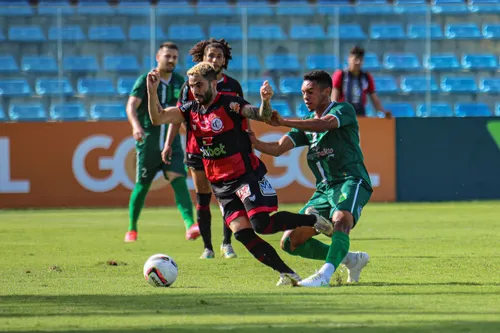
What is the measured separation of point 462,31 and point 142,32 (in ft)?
22.2

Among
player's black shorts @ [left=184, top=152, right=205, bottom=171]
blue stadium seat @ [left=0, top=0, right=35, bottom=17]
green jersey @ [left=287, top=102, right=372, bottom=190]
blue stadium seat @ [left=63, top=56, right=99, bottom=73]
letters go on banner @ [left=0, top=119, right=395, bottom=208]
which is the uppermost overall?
blue stadium seat @ [left=0, top=0, right=35, bottom=17]

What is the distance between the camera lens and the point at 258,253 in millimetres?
8125

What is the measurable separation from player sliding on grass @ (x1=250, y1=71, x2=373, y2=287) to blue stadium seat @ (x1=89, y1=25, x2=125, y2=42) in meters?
12.7

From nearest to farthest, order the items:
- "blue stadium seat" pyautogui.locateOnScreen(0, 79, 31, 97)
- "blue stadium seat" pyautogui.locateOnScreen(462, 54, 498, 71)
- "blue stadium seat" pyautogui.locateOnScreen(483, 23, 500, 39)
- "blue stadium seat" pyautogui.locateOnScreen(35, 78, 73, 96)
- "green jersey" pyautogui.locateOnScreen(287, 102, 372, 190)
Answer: "green jersey" pyautogui.locateOnScreen(287, 102, 372, 190) → "blue stadium seat" pyautogui.locateOnScreen(35, 78, 73, 96) → "blue stadium seat" pyautogui.locateOnScreen(0, 79, 31, 97) → "blue stadium seat" pyautogui.locateOnScreen(462, 54, 498, 71) → "blue stadium seat" pyautogui.locateOnScreen(483, 23, 500, 39)

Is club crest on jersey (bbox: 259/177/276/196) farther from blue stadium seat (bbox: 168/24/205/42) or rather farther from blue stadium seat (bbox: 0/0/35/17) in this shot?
blue stadium seat (bbox: 0/0/35/17)

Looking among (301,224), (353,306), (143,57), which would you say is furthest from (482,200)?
(353,306)

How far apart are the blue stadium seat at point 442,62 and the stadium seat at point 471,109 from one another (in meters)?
0.79

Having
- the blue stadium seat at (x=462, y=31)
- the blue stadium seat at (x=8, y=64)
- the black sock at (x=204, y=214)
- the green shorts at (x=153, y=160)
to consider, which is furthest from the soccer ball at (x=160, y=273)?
the blue stadium seat at (x=462, y=31)

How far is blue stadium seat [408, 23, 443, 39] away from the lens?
2108 cm

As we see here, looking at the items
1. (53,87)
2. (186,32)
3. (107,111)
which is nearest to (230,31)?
(186,32)

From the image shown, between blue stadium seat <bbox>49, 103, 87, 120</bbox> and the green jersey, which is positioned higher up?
the green jersey

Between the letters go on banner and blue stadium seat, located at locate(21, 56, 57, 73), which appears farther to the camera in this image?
blue stadium seat, located at locate(21, 56, 57, 73)

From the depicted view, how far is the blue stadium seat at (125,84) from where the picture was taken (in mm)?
21469

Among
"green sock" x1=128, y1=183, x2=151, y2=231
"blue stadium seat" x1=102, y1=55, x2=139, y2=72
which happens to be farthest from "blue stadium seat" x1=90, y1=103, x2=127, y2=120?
"green sock" x1=128, y1=183, x2=151, y2=231
